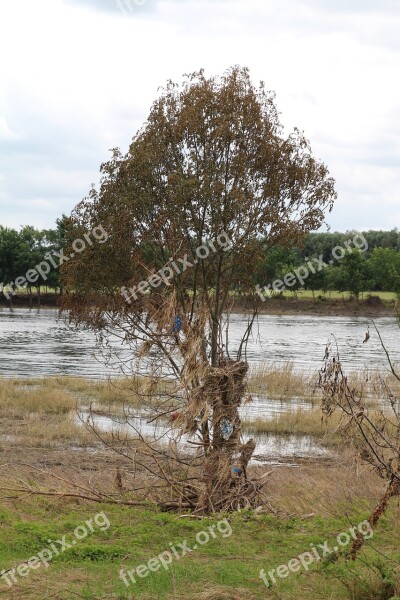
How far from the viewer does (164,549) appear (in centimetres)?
977

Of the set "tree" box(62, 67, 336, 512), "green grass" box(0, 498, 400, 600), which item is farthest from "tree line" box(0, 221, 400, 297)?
"green grass" box(0, 498, 400, 600)

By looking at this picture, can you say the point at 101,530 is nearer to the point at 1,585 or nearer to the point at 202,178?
the point at 1,585

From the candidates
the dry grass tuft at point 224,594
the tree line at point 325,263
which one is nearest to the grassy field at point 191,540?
the dry grass tuft at point 224,594

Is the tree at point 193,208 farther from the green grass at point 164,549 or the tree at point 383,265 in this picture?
the tree at point 383,265

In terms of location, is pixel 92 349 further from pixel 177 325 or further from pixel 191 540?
pixel 191 540

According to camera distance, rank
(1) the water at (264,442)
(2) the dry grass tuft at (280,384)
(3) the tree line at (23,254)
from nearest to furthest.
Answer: (1) the water at (264,442)
(2) the dry grass tuft at (280,384)
(3) the tree line at (23,254)

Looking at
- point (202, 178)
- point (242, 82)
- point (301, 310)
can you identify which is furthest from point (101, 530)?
point (301, 310)

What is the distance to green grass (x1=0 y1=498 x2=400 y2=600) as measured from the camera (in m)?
7.97

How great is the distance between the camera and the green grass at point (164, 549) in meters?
7.97

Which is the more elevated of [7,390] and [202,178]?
[202,178]

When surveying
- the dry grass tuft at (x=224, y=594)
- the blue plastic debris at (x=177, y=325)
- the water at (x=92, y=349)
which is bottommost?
the water at (x=92, y=349)

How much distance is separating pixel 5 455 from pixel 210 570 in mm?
9995

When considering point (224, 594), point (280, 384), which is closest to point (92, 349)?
point (280, 384)

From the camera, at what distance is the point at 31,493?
11656mm
